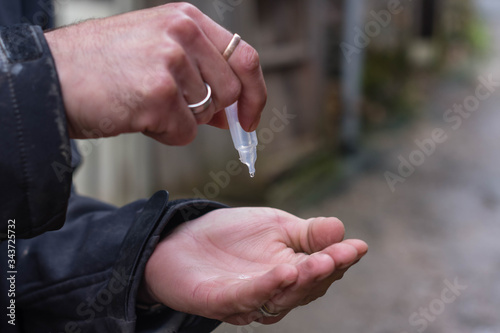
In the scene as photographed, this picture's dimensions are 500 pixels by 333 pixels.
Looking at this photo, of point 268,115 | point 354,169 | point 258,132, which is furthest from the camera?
point 354,169

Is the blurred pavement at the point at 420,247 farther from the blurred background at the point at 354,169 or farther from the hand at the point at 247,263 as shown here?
the hand at the point at 247,263

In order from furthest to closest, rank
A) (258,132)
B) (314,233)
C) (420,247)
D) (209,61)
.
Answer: (258,132) < (420,247) < (314,233) < (209,61)

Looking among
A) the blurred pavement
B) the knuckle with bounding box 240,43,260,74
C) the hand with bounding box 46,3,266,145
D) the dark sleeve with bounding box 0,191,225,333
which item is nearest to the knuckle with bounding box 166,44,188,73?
the hand with bounding box 46,3,266,145

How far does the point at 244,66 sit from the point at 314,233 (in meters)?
0.33

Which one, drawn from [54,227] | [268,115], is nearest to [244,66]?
[54,227]

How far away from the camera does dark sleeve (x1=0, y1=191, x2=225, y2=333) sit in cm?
102

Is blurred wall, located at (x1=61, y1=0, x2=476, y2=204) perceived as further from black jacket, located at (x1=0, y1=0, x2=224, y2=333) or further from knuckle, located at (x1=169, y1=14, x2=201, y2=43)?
knuckle, located at (x1=169, y1=14, x2=201, y2=43)

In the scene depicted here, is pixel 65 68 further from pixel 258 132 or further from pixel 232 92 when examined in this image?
pixel 258 132

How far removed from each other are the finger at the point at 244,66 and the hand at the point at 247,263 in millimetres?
245

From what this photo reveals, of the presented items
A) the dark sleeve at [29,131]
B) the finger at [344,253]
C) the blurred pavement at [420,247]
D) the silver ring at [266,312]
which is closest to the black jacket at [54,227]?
the dark sleeve at [29,131]

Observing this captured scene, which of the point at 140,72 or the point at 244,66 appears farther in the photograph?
the point at 244,66

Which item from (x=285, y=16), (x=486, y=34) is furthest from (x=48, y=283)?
(x=486, y=34)

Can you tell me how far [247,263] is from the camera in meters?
1.03

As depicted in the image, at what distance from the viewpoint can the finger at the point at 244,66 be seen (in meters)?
0.91
